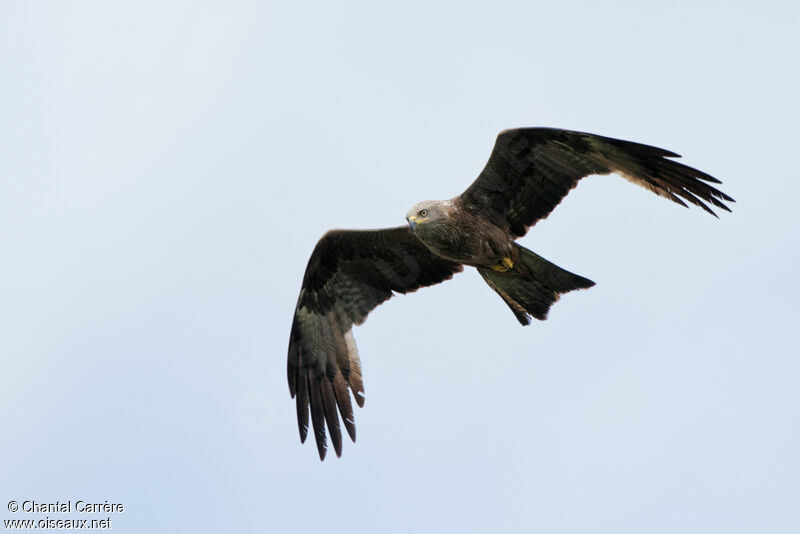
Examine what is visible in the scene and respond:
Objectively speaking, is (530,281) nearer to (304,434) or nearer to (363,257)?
(363,257)

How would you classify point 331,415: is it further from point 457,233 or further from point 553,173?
point 553,173

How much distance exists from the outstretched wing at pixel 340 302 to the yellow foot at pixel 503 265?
861 millimetres

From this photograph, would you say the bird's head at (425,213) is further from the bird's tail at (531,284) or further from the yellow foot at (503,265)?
the bird's tail at (531,284)

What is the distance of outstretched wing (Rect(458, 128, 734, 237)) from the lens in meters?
8.97

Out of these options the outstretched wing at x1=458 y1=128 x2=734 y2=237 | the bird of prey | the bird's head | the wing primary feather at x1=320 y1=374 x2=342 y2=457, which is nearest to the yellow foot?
the bird of prey

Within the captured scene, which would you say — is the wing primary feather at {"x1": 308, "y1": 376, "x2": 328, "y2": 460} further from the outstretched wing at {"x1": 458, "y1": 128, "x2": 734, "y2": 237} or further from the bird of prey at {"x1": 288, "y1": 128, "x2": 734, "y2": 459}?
the outstretched wing at {"x1": 458, "y1": 128, "x2": 734, "y2": 237}

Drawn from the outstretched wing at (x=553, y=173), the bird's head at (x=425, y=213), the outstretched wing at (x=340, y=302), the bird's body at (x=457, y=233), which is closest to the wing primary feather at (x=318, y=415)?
the outstretched wing at (x=340, y=302)

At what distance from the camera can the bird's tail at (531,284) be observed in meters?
9.55

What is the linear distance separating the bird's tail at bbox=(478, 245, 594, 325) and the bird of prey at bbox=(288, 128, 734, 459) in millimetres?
10

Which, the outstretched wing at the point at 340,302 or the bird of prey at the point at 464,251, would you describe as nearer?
the bird of prey at the point at 464,251

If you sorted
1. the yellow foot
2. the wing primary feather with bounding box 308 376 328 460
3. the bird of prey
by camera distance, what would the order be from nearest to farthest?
the bird of prey < the yellow foot < the wing primary feather with bounding box 308 376 328 460

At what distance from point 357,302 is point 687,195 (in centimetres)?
394

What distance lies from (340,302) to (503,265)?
2.29 m

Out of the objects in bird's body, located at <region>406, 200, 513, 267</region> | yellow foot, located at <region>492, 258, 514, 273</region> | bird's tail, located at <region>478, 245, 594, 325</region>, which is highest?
bird's body, located at <region>406, 200, 513, 267</region>
